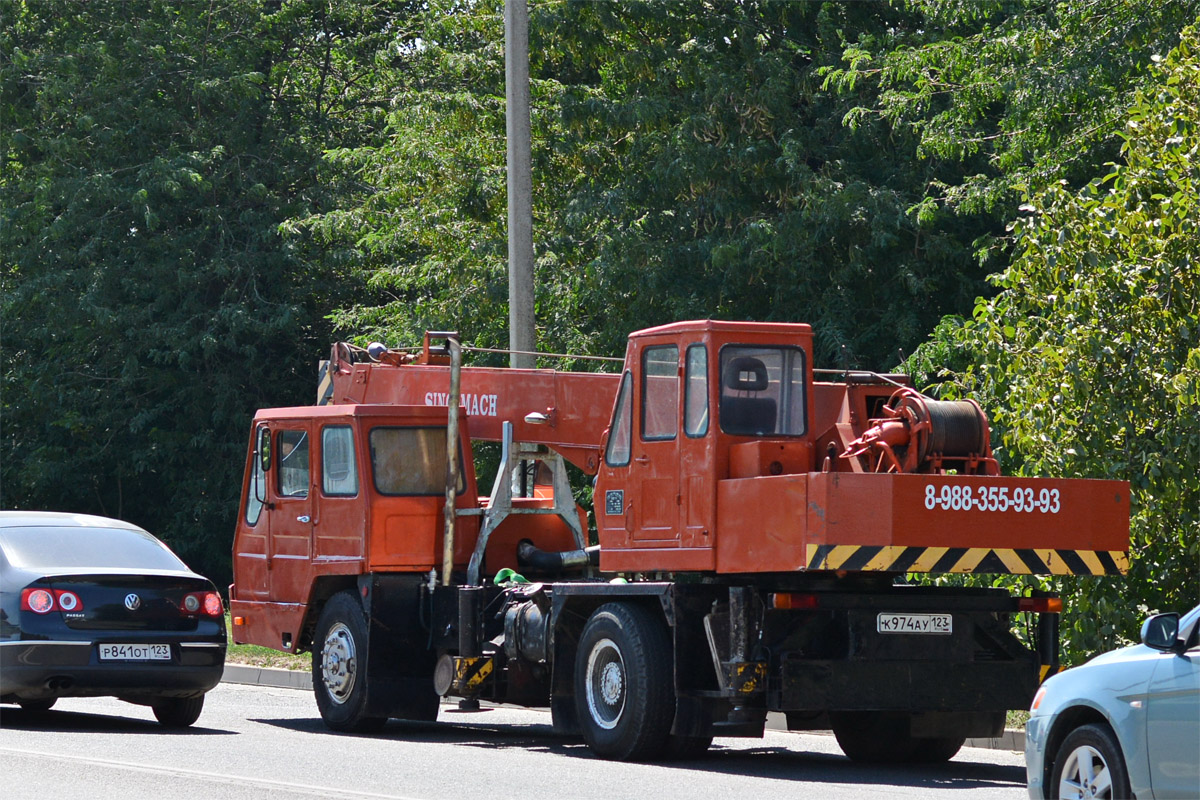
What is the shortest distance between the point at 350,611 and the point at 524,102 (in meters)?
5.63

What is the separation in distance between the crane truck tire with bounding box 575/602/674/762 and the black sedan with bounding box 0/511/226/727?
2.98m

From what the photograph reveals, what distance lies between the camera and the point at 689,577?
41.1ft

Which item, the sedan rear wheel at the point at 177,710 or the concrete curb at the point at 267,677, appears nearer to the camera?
the sedan rear wheel at the point at 177,710

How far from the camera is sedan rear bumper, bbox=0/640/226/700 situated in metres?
12.4

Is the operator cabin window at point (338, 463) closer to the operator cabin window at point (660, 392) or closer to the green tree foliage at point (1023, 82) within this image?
the operator cabin window at point (660, 392)

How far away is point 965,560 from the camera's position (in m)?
10.7

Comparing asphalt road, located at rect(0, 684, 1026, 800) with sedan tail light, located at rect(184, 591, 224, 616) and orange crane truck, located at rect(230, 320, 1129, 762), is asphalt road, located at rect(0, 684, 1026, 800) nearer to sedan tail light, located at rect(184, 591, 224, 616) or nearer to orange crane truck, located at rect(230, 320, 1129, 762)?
orange crane truck, located at rect(230, 320, 1129, 762)

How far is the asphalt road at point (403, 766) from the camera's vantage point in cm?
989

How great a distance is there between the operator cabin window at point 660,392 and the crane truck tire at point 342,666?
128 inches

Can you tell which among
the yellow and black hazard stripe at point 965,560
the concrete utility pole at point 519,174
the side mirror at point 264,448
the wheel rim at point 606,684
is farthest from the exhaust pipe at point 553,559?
the yellow and black hazard stripe at point 965,560

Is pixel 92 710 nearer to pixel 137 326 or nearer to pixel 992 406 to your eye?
pixel 992 406

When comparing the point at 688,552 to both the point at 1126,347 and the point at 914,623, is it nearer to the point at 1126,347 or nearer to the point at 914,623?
the point at 914,623

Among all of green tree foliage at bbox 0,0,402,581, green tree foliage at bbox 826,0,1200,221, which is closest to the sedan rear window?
green tree foliage at bbox 826,0,1200,221

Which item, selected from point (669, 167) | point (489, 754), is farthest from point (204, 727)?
point (669, 167)
